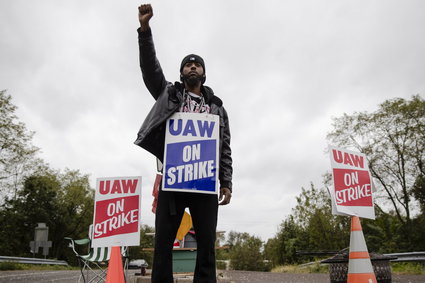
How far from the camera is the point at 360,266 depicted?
402 centimetres

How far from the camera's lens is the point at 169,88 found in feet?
9.21

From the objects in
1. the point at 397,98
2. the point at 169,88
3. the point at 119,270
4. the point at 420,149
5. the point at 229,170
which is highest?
the point at 397,98

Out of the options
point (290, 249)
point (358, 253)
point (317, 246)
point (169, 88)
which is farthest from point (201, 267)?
point (290, 249)

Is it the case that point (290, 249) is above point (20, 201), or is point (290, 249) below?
below

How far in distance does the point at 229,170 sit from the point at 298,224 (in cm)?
→ 2283

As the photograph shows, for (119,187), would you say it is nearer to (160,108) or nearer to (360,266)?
(160,108)

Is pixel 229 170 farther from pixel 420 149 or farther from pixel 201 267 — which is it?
pixel 420 149

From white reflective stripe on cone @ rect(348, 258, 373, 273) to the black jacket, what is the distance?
217 cm

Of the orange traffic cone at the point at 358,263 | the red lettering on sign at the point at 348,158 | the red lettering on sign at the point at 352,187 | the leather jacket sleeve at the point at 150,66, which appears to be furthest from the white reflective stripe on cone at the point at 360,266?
the leather jacket sleeve at the point at 150,66

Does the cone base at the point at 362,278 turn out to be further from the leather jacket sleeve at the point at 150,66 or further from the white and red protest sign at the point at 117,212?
the leather jacket sleeve at the point at 150,66

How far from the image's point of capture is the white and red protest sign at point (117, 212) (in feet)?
13.4

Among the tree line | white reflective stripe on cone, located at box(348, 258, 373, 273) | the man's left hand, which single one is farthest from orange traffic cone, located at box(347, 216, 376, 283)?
the tree line

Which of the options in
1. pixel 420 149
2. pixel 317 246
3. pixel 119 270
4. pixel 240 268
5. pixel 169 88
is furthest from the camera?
pixel 420 149

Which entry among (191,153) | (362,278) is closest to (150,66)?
(191,153)
